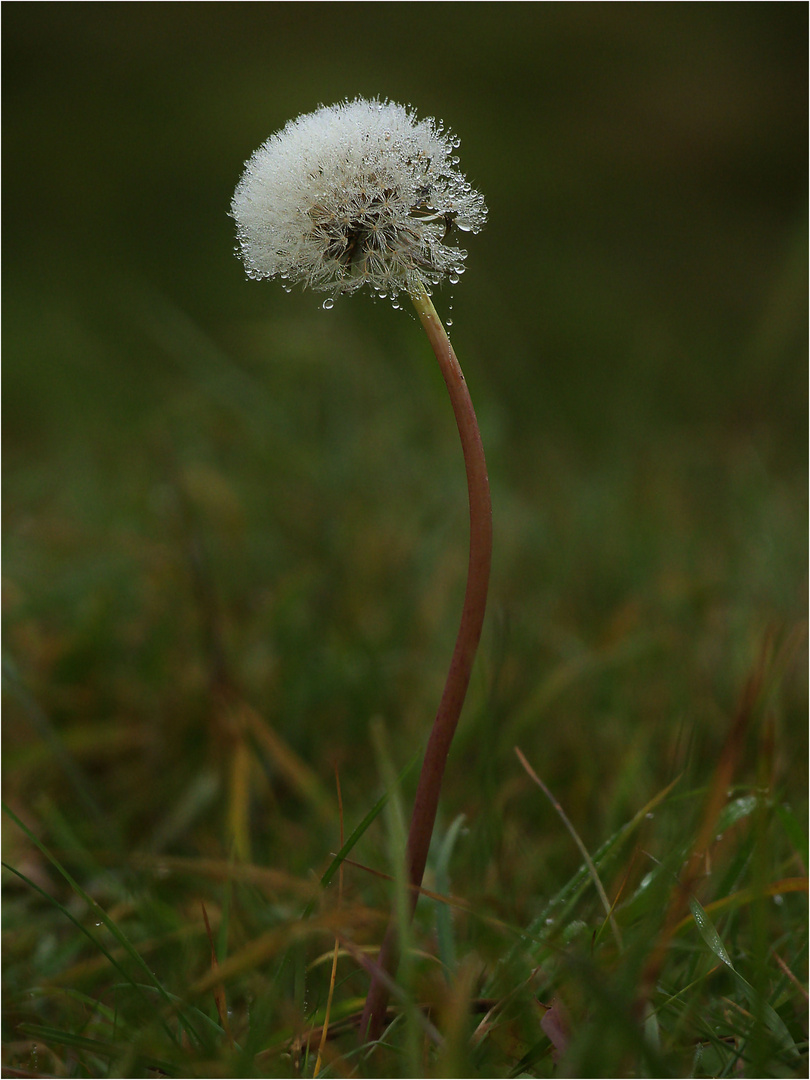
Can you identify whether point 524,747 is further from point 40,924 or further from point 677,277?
point 677,277

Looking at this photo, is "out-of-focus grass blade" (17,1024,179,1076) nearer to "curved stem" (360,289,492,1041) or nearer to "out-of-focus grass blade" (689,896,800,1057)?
"curved stem" (360,289,492,1041)

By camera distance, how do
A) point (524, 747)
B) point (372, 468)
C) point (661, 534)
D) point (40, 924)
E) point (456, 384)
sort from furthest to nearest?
point (661, 534), point (372, 468), point (524, 747), point (40, 924), point (456, 384)

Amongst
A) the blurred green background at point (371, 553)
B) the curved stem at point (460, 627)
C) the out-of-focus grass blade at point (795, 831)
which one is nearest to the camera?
the curved stem at point (460, 627)

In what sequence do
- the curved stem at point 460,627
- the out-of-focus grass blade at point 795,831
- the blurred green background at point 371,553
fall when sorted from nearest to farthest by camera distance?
the curved stem at point 460,627 → the out-of-focus grass blade at point 795,831 → the blurred green background at point 371,553

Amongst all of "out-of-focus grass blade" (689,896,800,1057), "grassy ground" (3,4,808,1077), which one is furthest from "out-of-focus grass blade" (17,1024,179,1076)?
"out-of-focus grass blade" (689,896,800,1057)

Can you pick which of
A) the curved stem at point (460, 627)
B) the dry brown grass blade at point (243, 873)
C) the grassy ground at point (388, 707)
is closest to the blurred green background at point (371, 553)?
the grassy ground at point (388, 707)

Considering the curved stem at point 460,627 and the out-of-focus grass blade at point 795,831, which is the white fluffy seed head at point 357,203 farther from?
the out-of-focus grass blade at point 795,831

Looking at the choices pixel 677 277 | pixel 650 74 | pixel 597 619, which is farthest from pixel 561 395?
pixel 650 74
